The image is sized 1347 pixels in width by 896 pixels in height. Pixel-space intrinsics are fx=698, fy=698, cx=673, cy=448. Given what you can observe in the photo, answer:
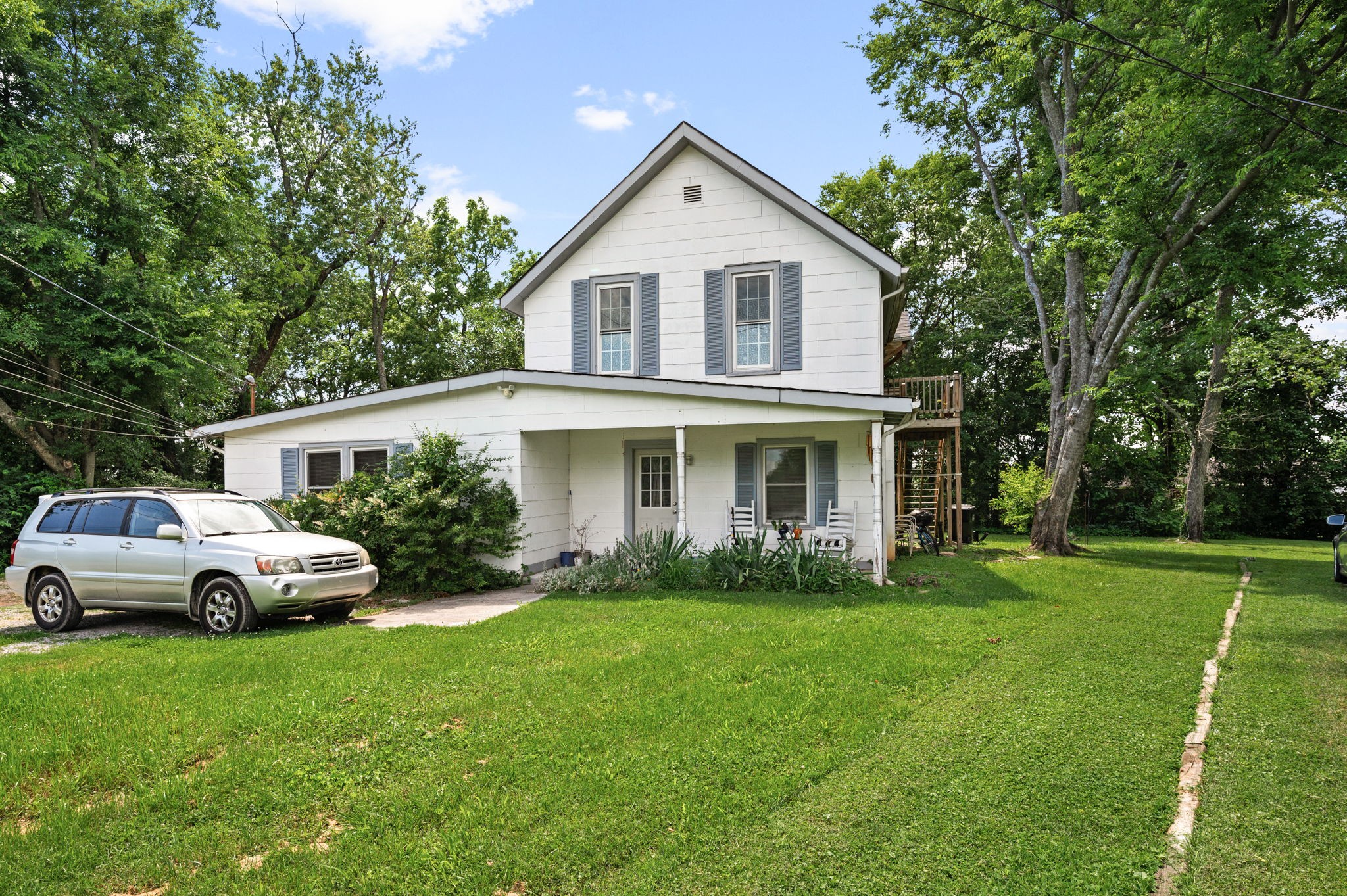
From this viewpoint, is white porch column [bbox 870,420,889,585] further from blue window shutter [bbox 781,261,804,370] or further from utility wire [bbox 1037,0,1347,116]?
utility wire [bbox 1037,0,1347,116]

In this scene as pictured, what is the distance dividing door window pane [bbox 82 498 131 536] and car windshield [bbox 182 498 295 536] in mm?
774

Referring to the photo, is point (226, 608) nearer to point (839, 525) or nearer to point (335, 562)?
point (335, 562)

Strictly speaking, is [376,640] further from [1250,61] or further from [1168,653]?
[1250,61]

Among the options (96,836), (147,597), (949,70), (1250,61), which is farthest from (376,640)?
(949,70)

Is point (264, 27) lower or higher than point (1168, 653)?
higher

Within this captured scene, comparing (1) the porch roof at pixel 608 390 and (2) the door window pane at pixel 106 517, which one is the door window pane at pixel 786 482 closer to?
(1) the porch roof at pixel 608 390

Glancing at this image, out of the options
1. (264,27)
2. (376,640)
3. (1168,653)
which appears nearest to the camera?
(1168,653)

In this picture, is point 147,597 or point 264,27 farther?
point 264,27

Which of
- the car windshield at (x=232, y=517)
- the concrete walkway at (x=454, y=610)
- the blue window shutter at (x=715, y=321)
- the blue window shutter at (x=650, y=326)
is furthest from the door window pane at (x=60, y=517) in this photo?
the blue window shutter at (x=715, y=321)

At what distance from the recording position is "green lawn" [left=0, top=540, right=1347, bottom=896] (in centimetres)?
313

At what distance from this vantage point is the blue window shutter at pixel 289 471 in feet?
41.6

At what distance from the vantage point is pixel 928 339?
27.7 m

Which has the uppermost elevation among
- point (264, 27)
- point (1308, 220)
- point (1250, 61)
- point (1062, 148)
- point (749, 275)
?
point (264, 27)

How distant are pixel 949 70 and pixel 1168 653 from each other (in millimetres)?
16206
